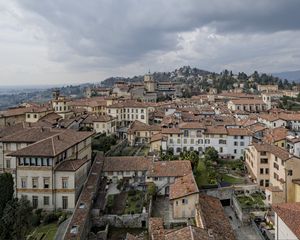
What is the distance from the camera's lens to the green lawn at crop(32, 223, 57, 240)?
3008 centimetres

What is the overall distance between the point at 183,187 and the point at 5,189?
19.0 m

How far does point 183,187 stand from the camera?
36781 millimetres

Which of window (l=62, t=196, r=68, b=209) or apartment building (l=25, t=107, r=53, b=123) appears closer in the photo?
window (l=62, t=196, r=68, b=209)

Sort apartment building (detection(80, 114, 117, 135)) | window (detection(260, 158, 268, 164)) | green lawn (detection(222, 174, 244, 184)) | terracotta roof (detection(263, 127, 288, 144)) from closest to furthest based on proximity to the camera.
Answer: window (detection(260, 158, 268, 164)), green lawn (detection(222, 174, 244, 184)), terracotta roof (detection(263, 127, 288, 144)), apartment building (detection(80, 114, 117, 135))

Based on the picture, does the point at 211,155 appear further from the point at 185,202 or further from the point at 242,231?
the point at 185,202

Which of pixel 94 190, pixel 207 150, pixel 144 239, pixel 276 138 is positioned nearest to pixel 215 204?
pixel 144 239

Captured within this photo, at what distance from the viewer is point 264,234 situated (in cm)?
3403

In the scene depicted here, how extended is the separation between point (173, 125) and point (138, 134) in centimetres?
748

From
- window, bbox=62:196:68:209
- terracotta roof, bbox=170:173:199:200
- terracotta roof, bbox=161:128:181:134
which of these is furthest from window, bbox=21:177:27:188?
terracotta roof, bbox=161:128:181:134

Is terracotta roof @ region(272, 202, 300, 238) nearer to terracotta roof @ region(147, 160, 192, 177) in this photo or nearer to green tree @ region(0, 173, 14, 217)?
terracotta roof @ region(147, 160, 192, 177)

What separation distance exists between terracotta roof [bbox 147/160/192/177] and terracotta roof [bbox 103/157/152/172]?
1.72 metres

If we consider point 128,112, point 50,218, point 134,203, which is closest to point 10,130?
point 50,218

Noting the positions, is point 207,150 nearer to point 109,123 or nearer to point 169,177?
point 169,177

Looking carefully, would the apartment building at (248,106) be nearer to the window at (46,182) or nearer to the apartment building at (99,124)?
the apartment building at (99,124)
